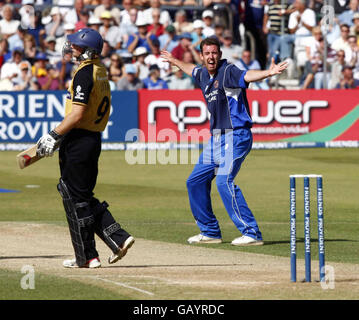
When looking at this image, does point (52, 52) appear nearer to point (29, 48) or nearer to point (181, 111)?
point (29, 48)

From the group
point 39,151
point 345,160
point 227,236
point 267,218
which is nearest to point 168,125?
point 345,160

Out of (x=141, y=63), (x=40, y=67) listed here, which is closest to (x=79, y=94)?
(x=40, y=67)

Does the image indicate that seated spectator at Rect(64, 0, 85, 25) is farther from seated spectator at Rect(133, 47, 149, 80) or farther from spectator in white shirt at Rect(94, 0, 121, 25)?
seated spectator at Rect(133, 47, 149, 80)

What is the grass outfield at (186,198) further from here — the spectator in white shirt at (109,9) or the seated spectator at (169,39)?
the spectator in white shirt at (109,9)

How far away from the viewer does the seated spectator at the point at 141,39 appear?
93.4 feet

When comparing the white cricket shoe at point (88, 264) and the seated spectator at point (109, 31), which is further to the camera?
the seated spectator at point (109, 31)

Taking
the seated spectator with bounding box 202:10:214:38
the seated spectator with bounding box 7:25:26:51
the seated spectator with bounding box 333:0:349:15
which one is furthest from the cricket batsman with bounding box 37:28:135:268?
the seated spectator with bounding box 333:0:349:15

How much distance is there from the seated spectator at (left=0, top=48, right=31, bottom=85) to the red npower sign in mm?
3352

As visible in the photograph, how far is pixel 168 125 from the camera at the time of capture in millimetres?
25688

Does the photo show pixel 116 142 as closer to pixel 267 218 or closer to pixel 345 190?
pixel 345 190

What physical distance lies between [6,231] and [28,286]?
4.09m

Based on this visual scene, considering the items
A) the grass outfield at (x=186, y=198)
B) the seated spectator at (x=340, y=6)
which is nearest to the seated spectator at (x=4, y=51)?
the grass outfield at (x=186, y=198)

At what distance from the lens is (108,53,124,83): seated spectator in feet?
88.1

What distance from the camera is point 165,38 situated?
28859 mm
